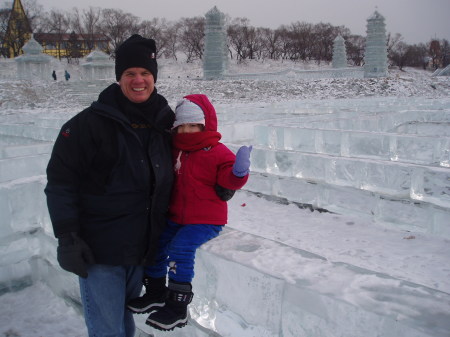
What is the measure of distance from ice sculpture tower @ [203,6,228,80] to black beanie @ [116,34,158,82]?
37.5 meters

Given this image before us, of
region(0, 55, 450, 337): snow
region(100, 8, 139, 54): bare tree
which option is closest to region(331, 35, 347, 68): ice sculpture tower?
region(100, 8, 139, 54): bare tree

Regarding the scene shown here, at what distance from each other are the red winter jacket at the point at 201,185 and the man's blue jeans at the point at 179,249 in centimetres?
5

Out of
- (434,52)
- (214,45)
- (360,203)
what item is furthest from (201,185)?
(434,52)

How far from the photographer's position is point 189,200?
2.35m

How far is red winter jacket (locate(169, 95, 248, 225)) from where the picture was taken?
7.70 feet

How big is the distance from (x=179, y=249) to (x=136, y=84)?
92 centimetres

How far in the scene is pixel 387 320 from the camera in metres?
1.54

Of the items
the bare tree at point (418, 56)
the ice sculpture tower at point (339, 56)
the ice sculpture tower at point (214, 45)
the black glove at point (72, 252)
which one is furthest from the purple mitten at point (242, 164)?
the bare tree at point (418, 56)

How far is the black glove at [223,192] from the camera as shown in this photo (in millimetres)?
2391

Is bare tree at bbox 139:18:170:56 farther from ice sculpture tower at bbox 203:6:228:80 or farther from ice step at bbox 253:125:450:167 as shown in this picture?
ice step at bbox 253:125:450:167

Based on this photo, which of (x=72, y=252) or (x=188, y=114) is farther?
(x=188, y=114)

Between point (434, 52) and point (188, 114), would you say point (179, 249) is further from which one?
point (434, 52)

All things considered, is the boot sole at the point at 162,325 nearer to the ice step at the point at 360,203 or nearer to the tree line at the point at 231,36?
the ice step at the point at 360,203

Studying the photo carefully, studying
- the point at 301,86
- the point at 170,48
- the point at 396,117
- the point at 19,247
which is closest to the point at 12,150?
the point at 19,247
